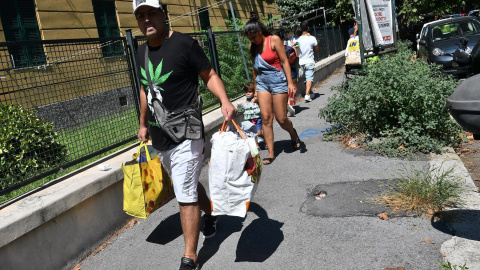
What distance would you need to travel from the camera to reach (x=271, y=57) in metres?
5.85

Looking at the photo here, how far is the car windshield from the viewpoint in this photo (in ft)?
42.7

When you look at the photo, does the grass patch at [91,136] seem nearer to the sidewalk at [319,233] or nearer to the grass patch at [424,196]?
the sidewalk at [319,233]

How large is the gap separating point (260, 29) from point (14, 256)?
12.9ft

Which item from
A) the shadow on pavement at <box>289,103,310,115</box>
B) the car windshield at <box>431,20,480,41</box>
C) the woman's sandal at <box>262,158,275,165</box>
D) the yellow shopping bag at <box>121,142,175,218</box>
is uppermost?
the car windshield at <box>431,20,480,41</box>

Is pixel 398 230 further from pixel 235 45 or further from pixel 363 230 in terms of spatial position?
pixel 235 45

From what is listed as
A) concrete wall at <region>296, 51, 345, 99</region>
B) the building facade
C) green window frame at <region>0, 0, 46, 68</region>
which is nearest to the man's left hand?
concrete wall at <region>296, 51, 345, 99</region>

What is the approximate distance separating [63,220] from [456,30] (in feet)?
42.9

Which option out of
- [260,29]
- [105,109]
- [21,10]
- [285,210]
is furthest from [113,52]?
[21,10]

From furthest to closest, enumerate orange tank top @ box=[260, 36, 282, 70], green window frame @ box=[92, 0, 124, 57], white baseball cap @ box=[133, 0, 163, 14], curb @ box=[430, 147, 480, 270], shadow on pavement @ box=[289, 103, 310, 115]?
green window frame @ box=[92, 0, 124, 57]
shadow on pavement @ box=[289, 103, 310, 115]
orange tank top @ box=[260, 36, 282, 70]
white baseball cap @ box=[133, 0, 163, 14]
curb @ box=[430, 147, 480, 270]

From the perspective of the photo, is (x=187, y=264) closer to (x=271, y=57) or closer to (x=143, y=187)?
(x=143, y=187)

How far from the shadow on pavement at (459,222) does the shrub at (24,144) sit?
373 centimetres

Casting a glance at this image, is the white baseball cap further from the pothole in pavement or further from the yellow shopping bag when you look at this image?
the pothole in pavement

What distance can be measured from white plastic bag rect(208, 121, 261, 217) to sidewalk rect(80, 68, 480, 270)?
0.53 meters

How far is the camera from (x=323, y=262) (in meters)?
3.33
